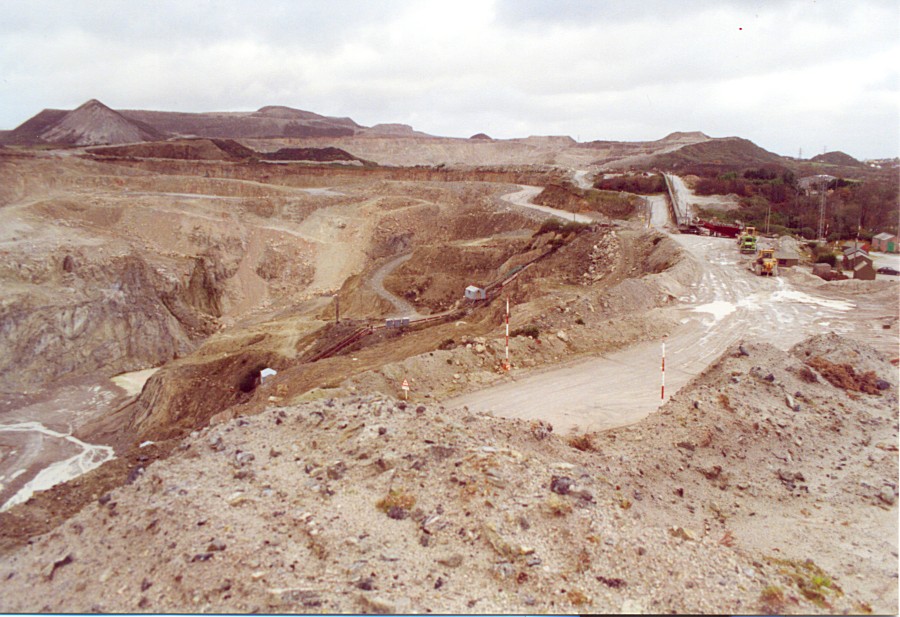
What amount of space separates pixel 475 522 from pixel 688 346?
40.8 feet

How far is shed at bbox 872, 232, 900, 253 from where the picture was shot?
3075cm

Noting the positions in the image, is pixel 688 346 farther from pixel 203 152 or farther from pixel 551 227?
pixel 203 152

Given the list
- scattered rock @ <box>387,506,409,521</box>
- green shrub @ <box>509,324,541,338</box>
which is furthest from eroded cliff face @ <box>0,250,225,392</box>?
scattered rock @ <box>387,506,409,521</box>

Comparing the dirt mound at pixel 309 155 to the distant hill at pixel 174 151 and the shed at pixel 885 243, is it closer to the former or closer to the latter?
the distant hill at pixel 174 151

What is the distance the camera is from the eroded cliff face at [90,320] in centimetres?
2807

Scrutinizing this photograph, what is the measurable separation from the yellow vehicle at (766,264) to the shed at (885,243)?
1096cm

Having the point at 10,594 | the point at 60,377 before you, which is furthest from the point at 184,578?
the point at 60,377

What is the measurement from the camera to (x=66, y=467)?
1986 cm

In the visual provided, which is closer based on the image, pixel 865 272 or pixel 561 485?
pixel 561 485

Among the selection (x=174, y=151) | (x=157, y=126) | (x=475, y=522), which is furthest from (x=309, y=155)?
(x=475, y=522)

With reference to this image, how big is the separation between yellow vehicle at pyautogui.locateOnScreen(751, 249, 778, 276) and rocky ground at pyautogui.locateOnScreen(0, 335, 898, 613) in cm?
1578

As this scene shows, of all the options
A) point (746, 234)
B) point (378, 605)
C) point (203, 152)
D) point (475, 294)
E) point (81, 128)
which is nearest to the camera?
point (378, 605)

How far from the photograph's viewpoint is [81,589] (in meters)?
5.96

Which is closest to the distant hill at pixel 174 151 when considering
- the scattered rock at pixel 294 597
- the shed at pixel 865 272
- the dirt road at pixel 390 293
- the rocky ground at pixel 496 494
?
the dirt road at pixel 390 293
